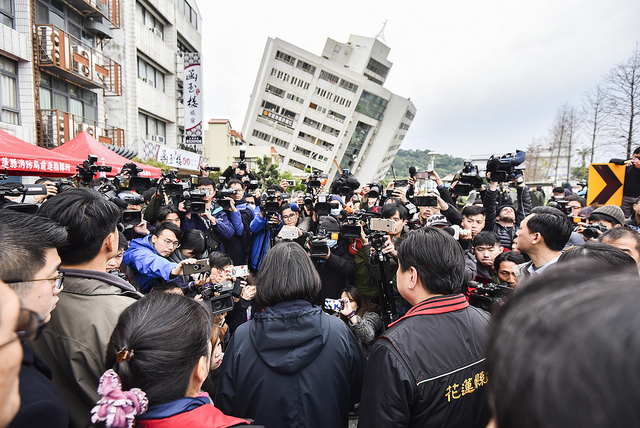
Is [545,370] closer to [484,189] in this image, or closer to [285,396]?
[285,396]

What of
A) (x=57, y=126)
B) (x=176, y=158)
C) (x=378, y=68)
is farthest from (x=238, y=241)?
(x=378, y=68)

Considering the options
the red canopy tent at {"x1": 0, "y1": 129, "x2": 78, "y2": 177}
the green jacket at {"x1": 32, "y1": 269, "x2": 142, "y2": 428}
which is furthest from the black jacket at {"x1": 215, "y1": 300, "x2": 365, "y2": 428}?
the red canopy tent at {"x1": 0, "y1": 129, "x2": 78, "y2": 177}

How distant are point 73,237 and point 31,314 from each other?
4.16 feet

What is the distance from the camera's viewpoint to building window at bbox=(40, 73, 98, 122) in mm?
10758

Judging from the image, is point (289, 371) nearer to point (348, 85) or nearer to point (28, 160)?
point (28, 160)

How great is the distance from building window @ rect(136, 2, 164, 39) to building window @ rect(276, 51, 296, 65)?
26.9m

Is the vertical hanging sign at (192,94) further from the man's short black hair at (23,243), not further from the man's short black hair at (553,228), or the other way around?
the man's short black hair at (553,228)

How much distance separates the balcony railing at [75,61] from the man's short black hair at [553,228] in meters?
12.8

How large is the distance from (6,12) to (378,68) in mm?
46076

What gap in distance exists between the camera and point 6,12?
366 inches

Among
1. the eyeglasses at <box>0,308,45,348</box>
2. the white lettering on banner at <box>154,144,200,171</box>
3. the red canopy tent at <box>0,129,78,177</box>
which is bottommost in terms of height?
the white lettering on banner at <box>154,144,200,171</box>

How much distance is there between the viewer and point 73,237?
178 cm

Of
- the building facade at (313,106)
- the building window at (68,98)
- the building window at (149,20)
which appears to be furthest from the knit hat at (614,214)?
the building facade at (313,106)

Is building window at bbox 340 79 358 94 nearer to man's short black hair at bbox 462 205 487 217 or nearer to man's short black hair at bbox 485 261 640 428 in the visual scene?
man's short black hair at bbox 462 205 487 217
